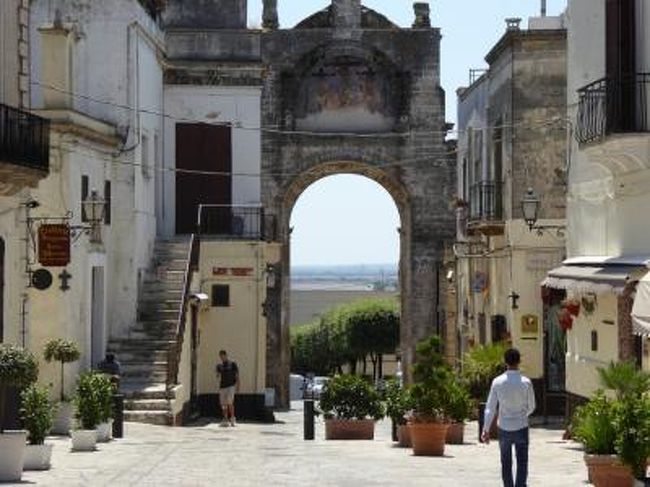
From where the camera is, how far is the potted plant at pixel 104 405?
1035 inches

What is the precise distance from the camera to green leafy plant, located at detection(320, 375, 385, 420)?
2900 centimetres

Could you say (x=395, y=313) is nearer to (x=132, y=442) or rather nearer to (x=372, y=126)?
(x=372, y=126)

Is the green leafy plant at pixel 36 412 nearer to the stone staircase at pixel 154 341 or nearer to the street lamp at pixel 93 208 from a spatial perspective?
the street lamp at pixel 93 208

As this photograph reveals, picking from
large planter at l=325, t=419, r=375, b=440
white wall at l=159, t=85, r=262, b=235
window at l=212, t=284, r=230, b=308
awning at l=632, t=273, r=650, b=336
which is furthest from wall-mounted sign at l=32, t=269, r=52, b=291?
white wall at l=159, t=85, r=262, b=235

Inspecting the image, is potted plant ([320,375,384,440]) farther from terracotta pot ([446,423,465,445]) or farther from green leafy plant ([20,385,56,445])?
green leafy plant ([20,385,56,445])

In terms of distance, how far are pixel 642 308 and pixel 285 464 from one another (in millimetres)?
5737

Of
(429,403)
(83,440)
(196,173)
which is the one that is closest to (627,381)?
(429,403)

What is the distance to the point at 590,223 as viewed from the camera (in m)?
27.1

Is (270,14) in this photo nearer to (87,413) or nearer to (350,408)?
(350,408)

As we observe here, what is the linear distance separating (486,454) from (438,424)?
0.96 metres

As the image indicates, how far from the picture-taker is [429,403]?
2505 centimetres

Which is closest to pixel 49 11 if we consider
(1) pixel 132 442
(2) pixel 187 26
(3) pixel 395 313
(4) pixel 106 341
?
(4) pixel 106 341

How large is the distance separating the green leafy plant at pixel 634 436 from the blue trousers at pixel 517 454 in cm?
93

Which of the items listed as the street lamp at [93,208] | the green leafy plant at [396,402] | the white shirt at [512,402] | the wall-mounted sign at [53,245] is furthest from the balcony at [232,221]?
the white shirt at [512,402]
